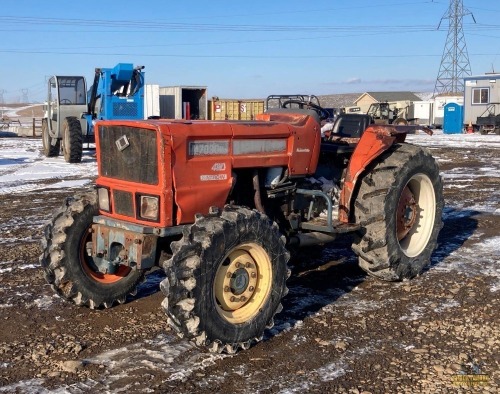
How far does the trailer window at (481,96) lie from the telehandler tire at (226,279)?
124 ft

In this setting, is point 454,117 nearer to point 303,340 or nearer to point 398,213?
point 398,213

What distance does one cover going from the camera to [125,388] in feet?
12.9

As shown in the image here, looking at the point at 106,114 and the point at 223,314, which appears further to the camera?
the point at 106,114

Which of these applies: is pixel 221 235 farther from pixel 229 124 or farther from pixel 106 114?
pixel 106 114

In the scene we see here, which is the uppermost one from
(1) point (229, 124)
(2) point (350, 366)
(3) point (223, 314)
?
(1) point (229, 124)

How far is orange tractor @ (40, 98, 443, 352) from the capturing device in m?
4.39

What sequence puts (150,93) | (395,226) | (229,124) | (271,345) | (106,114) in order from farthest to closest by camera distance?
(150,93), (106,114), (395,226), (229,124), (271,345)

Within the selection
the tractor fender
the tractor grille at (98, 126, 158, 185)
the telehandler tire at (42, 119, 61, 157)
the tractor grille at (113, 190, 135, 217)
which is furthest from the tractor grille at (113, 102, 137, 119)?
the tractor grille at (113, 190, 135, 217)

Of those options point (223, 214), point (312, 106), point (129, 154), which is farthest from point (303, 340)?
point (312, 106)

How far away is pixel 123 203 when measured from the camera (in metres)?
4.93

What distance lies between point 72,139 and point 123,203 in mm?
13713

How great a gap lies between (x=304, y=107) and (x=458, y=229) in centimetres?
368

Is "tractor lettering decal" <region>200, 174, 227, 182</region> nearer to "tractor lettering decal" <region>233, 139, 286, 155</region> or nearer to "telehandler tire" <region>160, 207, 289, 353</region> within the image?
"tractor lettering decal" <region>233, 139, 286, 155</region>

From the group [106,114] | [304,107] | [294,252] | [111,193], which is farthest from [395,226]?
[106,114]
